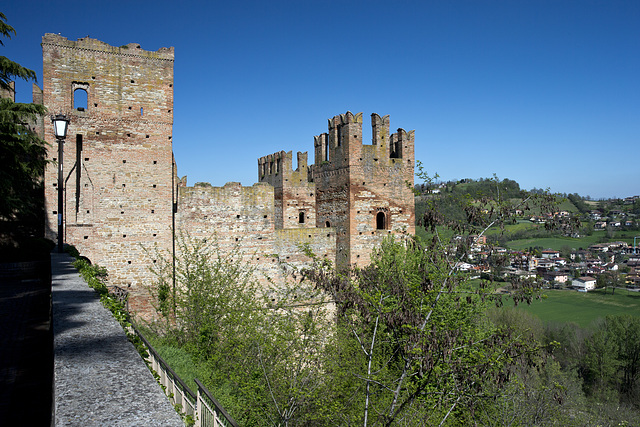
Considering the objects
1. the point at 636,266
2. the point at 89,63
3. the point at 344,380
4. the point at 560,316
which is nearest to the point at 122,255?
the point at 89,63

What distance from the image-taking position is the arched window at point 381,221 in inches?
812

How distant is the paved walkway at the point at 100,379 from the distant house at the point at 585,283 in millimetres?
75985

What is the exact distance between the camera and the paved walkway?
288cm

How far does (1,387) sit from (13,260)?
34.9ft

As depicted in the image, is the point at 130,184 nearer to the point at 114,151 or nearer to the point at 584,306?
the point at 114,151

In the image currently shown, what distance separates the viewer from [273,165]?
2662 cm

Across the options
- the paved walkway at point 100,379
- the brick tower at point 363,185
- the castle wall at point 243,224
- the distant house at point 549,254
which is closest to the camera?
the paved walkway at point 100,379

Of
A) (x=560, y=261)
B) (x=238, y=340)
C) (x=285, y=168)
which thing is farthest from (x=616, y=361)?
(x=560, y=261)

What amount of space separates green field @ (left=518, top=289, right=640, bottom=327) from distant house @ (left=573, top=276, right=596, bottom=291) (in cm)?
203

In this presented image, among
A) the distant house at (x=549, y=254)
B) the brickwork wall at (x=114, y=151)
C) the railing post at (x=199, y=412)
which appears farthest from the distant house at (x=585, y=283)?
the railing post at (x=199, y=412)

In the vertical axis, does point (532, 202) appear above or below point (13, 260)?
above

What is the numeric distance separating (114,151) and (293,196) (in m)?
10.9

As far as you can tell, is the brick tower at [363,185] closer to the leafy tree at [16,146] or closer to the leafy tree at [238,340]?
the leafy tree at [238,340]

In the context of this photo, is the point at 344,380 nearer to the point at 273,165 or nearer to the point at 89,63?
the point at 89,63
